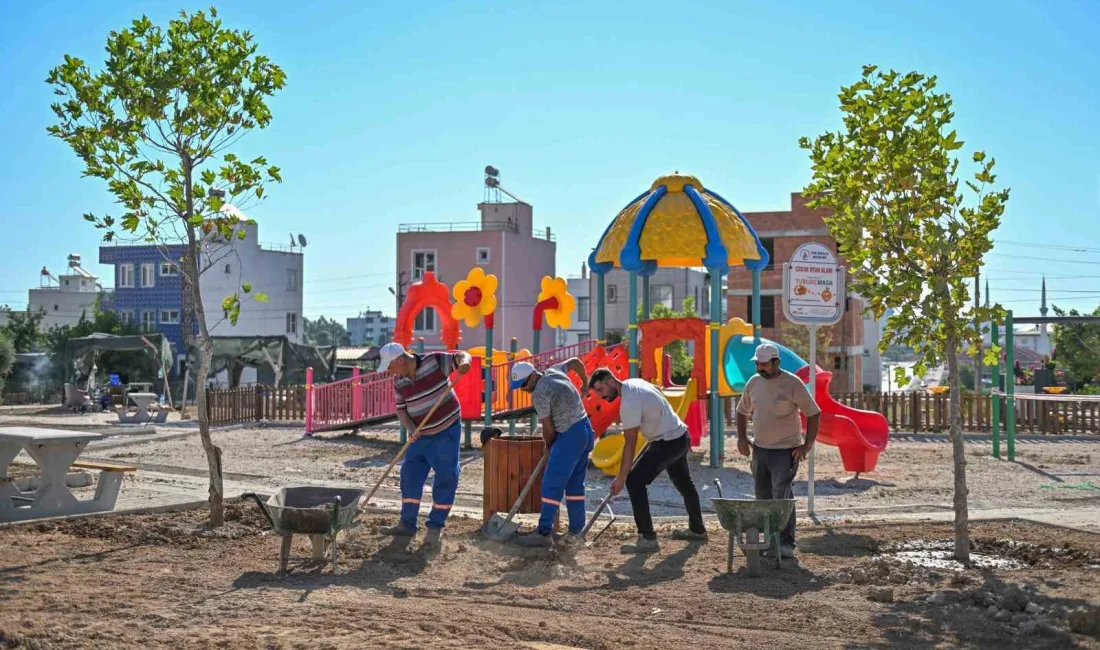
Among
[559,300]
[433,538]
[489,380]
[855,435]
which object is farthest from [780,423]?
[559,300]

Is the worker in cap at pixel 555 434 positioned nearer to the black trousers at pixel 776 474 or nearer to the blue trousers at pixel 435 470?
the blue trousers at pixel 435 470

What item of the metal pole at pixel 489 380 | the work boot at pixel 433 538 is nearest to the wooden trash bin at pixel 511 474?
the work boot at pixel 433 538

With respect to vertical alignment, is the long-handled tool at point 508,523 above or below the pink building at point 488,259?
below

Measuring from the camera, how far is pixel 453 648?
6258 mm

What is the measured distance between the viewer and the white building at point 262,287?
217 feet

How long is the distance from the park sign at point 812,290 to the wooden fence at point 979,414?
45.5ft

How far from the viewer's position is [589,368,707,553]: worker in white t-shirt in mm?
9352

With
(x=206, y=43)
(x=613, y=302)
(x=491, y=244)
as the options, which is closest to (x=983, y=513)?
(x=206, y=43)

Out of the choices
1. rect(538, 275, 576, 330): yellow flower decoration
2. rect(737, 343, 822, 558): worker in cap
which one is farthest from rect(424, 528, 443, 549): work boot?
rect(538, 275, 576, 330): yellow flower decoration

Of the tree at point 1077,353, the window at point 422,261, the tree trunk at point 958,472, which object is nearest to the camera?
the tree trunk at point 958,472

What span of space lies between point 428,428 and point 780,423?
9.66ft

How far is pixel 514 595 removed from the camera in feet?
25.3

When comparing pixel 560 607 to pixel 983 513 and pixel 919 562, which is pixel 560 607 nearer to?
pixel 919 562

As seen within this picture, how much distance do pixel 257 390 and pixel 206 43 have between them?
1967 centimetres
